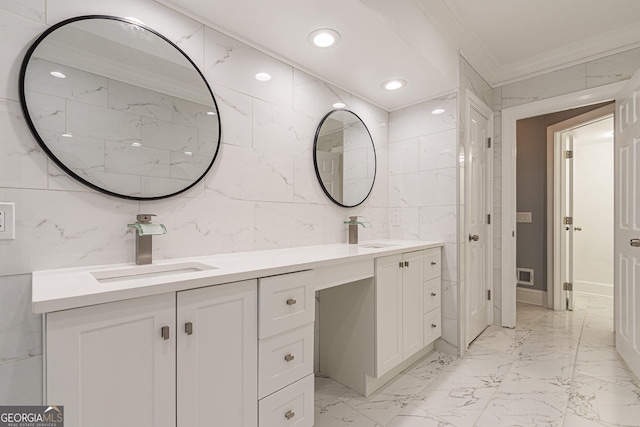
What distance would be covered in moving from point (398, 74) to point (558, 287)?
312cm

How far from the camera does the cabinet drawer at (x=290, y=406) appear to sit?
1.19m

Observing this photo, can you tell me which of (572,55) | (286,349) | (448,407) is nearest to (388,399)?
(448,407)

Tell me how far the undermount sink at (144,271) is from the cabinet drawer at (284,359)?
1.29 feet

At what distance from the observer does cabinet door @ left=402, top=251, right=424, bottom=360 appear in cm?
201

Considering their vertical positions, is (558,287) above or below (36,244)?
below

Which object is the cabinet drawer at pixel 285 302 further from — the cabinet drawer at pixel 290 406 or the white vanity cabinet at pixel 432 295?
the white vanity cabinet at pixel 432 295

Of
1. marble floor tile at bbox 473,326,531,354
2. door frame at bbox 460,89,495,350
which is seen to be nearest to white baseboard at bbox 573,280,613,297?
marble floor tile at bbox 473,326,531,354

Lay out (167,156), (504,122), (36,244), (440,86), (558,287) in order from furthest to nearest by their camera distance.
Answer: (558,287)
(504,122)
(440,86)
(167,156)
(36,244)

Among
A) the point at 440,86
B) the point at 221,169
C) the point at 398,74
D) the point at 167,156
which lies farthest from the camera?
the point at 440,86

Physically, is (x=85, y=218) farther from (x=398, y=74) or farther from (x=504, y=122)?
(x=504, y=122)

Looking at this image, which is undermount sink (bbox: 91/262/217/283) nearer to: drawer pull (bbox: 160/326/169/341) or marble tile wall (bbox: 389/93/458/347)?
drawer pull (bbox: 160/326/169/341)

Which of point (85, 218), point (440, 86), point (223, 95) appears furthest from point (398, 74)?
point (85, 218)

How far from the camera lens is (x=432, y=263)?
2330mm

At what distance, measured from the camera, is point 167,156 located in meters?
1.41
